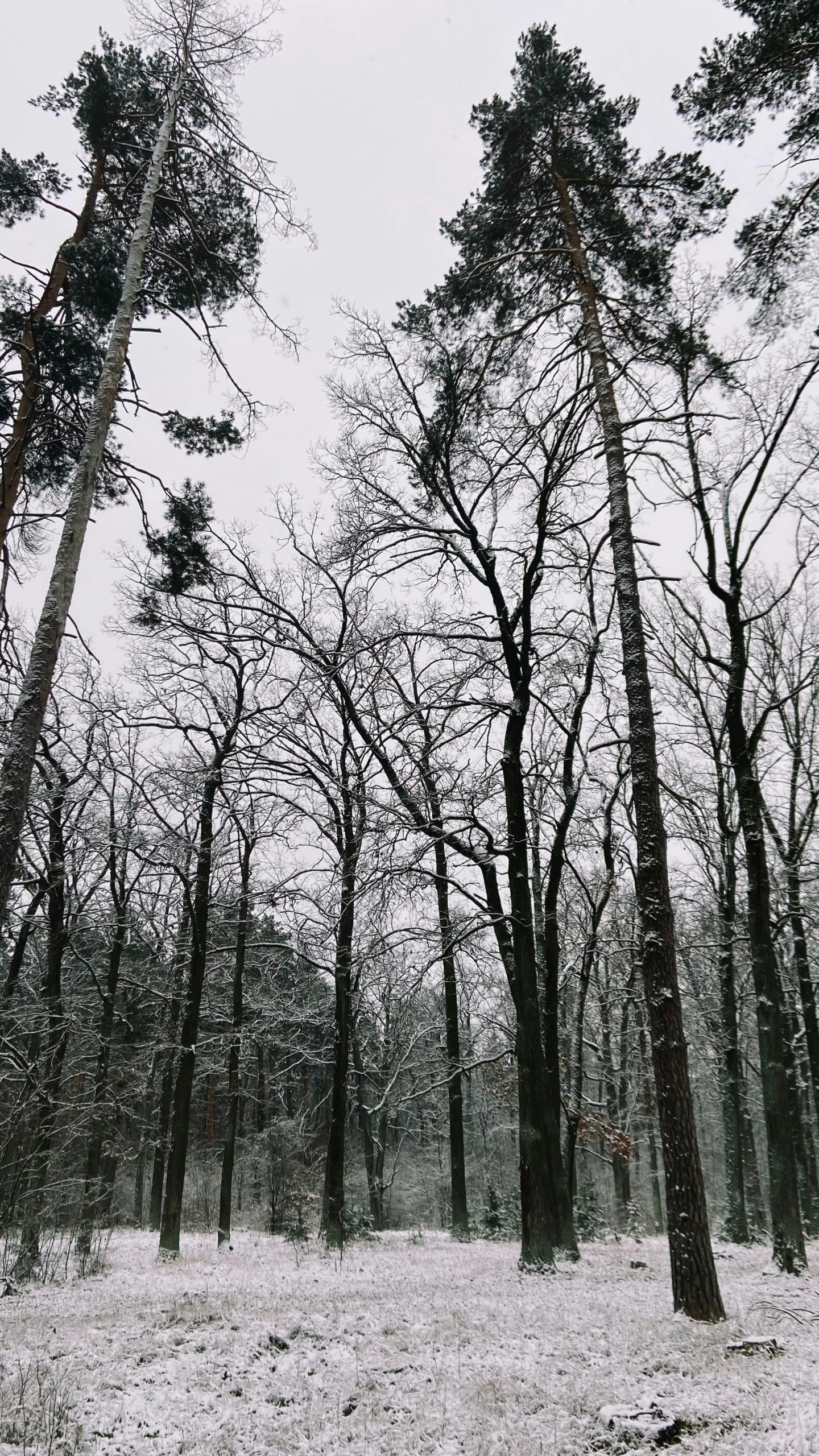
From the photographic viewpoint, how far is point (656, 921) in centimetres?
723

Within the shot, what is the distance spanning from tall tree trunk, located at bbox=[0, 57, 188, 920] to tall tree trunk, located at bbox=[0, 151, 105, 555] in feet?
3.04

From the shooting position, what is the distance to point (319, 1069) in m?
35.5

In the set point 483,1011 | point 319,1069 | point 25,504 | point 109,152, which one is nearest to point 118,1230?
point 319,1069

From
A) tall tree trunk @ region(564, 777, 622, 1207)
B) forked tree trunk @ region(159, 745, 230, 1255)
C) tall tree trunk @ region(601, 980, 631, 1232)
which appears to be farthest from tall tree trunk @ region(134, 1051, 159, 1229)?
tall tree trunk @ region(601, 980, 631, 1232)

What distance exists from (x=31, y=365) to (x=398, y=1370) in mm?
10117

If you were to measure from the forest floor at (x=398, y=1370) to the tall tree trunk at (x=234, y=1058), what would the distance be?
761cm

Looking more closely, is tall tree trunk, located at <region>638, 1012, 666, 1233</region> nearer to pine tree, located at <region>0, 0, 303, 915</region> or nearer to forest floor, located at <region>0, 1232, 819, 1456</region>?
forest floor, located at <region>0, 1232, 819, 1456</region>

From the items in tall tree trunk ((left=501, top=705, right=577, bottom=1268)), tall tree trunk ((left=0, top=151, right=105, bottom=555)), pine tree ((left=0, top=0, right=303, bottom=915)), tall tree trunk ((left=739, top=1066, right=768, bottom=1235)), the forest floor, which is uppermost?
pine tree ((left=0, top=0, right=303, bottom=915))

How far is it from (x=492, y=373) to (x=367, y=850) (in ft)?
25.0

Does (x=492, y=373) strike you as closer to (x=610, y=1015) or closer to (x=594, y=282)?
(x=594, y=282)

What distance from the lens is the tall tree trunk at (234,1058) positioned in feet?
53.8

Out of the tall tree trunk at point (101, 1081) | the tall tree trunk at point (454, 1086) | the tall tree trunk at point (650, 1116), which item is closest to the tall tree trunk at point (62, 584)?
the tall tree trunk at point (454, 1086)

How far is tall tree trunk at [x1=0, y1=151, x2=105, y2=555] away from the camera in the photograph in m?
7.00

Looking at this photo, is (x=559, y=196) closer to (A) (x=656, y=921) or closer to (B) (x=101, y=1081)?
(A) (x=656, y=921)
